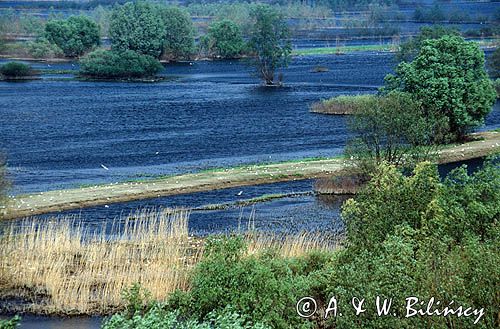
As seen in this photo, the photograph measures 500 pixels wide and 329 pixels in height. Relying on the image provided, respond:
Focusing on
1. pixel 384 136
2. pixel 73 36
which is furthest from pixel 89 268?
pixel 73 36

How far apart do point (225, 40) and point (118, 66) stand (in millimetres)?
38512

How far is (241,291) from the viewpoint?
2947 centimetres

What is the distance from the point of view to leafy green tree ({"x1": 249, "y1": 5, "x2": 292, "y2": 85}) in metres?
145

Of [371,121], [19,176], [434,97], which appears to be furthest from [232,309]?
[434,97]

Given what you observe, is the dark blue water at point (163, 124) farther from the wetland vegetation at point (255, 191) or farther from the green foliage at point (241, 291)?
the green foliage at point (241, 291)

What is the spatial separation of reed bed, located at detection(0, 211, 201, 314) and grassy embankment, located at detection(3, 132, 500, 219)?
966cm

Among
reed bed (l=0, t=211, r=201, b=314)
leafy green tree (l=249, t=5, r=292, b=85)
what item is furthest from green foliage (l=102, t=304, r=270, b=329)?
leafy green tree (l=249, t=5, r=292, b=85)

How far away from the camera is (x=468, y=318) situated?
24188 millimetres

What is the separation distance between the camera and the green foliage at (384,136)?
65.6 metres

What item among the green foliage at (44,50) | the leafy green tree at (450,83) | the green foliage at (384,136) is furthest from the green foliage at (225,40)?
the green foliage at (384,136)

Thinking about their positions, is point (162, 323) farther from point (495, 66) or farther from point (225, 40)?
point (225, 40)

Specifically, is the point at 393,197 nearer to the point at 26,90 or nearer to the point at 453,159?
the point at 453,159

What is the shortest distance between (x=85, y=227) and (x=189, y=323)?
29510 mm

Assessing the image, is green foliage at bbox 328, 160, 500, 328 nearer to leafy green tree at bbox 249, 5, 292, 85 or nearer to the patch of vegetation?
the patch of vegetation
